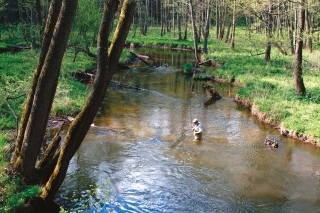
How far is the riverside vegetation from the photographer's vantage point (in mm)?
10391

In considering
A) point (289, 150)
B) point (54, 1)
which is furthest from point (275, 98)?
point (54, 1)

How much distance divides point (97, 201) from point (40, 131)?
3.15 meters

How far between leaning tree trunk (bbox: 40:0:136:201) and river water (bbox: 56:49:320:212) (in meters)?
2.37

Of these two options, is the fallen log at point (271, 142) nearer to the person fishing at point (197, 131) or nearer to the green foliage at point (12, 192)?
the person fishing at point (197, 131)

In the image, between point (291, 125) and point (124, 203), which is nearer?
point (124, 203)

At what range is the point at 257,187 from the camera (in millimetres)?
11250

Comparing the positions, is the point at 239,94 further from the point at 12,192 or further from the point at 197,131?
the point at 12,192

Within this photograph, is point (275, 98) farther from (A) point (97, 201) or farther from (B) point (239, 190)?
(A) point (97, 201)

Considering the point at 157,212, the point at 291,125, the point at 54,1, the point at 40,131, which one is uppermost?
the point at 54,1

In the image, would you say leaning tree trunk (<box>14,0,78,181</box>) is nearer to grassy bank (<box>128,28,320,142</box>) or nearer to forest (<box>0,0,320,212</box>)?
forest (<box>0,0,320,212</box>)

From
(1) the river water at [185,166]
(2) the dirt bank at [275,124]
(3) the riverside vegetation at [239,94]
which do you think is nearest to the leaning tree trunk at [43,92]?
(3) the riverside vegetation at [239,94]

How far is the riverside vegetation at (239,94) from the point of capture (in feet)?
34.1

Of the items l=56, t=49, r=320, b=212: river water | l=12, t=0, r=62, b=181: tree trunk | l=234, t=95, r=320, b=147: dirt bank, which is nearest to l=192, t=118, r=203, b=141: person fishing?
l=56, t=49, r=320, b=212: river water

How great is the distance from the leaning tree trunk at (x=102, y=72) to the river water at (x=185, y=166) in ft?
7.79
